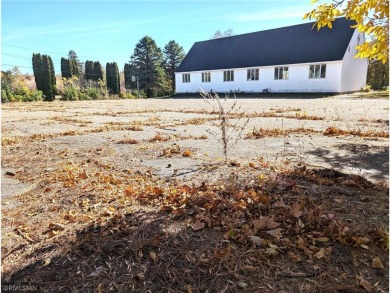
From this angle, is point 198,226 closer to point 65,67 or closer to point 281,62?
point 281,62

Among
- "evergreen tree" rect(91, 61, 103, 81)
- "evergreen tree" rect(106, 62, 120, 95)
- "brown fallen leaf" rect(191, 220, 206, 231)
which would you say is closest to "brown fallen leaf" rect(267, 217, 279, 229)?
"brown fallen leaf" rect(191, 220, 206, 231)

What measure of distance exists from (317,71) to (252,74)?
6.48 metres

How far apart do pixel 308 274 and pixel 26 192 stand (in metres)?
2.92

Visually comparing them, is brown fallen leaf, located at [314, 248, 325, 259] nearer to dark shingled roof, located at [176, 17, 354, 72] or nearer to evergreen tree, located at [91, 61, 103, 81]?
dark shingled roof, located at [176, 17, 354, 72]

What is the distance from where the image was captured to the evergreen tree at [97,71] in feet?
131

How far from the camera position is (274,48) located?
94.9ft

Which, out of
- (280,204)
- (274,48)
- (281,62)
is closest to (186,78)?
(274,48)

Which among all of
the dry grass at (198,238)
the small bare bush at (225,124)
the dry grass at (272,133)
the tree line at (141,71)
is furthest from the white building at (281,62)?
the dry grass at (198,238)

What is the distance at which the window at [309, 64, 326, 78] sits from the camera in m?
24.9

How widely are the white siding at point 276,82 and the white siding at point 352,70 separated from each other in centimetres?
89

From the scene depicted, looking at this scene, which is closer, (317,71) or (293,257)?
(293,257)

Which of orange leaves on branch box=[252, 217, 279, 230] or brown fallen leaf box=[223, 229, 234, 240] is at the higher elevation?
orange leaves on branch box=[252, 217, 279, 230]

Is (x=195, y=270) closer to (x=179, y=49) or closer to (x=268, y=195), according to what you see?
(x=268, y=195)

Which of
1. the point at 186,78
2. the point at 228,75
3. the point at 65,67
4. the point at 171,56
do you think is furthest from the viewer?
the point at 171,56
